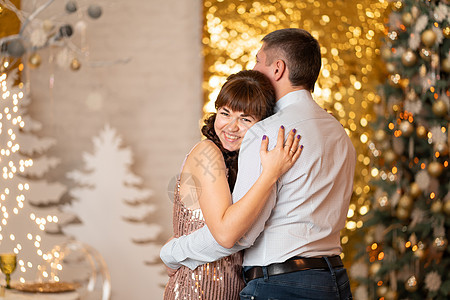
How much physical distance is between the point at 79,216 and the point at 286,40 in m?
2.62

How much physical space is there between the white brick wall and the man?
2.48 metres

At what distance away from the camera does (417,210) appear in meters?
3.39

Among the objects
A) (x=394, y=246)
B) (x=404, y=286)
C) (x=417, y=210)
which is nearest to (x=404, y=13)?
(x=417, y=210)

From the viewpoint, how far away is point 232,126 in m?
1.84

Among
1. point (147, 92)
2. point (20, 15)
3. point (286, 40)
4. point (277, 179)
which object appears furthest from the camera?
point (147, 92)

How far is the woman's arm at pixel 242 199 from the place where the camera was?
156 cm

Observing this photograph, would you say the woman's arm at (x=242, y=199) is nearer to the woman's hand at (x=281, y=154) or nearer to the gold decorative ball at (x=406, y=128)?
the woman's hand at (x=281, y=154)

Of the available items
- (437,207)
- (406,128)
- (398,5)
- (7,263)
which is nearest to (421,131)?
(406,128)

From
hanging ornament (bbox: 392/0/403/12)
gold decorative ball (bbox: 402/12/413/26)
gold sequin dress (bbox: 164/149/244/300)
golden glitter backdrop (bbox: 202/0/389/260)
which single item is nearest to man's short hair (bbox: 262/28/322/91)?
gold sequin dress (bbox: 164/149/244/300)

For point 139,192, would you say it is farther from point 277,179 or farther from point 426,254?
point 277,179

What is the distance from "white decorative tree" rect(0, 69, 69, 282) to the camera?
3.20 meters

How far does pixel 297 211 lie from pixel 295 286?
211 mm

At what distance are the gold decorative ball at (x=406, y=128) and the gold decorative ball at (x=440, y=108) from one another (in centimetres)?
18

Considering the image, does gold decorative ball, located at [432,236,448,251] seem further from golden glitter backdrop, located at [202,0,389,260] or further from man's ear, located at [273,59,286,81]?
man's ear, located at [273,59,286,81]
